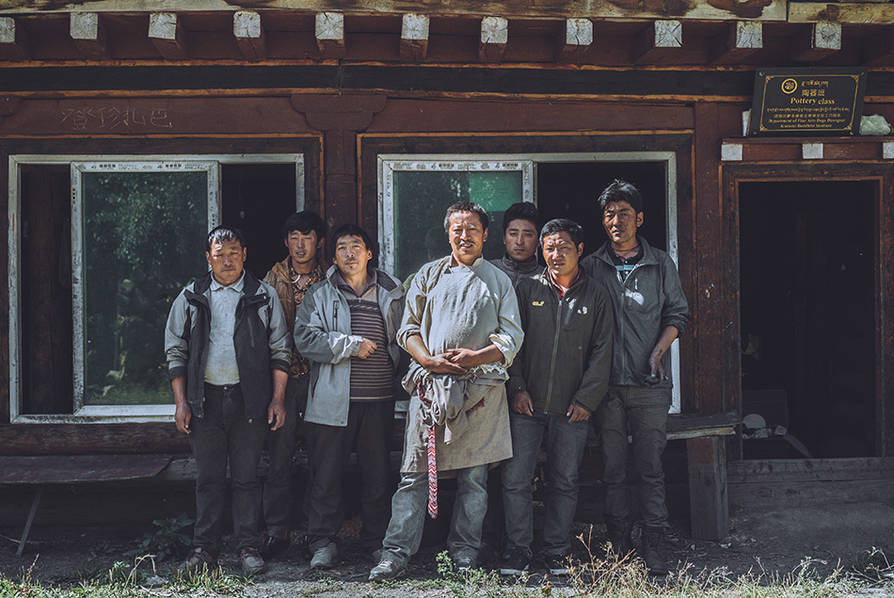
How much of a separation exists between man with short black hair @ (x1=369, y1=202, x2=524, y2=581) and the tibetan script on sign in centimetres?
253

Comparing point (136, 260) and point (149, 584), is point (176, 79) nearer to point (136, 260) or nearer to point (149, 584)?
point (136, 260)

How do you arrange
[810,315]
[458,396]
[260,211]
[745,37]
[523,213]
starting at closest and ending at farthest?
[458,396]
[523,213]
[745,37]
[810,315]
[260,211]

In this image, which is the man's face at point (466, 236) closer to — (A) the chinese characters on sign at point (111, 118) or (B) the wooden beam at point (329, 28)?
(B) the wooden beam at point (329, 28)

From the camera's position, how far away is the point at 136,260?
5.61 m

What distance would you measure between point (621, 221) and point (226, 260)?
2394mm

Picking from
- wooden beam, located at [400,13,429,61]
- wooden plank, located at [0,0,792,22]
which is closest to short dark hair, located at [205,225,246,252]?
wooden plank, located at [0,0,792,22]

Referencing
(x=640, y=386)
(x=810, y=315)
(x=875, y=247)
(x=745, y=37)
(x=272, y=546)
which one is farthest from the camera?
(x=810, y=315)

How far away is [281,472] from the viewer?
4867 mm

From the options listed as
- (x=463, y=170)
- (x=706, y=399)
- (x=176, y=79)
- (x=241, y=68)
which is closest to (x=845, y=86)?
(x=706, y=399)

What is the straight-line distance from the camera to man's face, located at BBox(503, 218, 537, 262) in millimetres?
4902

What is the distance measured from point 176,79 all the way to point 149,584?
10.9ft

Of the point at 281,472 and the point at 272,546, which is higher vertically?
the point at 281,472

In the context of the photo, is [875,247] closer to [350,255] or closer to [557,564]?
[557,564]

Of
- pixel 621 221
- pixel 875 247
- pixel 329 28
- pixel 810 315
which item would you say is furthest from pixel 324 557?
pixel 810 315
